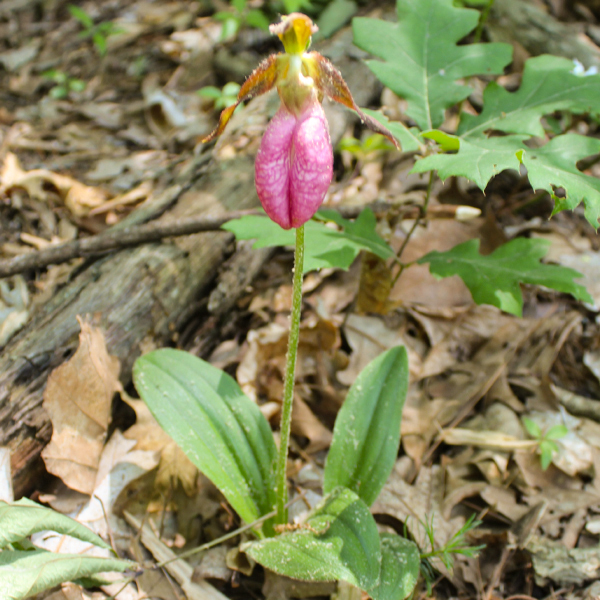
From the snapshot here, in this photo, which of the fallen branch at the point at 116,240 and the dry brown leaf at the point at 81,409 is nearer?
the dry brown leaf at the point at 81,409

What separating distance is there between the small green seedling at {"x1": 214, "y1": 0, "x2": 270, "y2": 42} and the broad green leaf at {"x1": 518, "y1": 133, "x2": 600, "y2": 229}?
3.58 m

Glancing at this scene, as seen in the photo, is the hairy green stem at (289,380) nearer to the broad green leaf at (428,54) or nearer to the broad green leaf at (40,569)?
the broad green leaf at (40,569)

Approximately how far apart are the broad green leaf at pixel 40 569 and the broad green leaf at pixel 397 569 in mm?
841

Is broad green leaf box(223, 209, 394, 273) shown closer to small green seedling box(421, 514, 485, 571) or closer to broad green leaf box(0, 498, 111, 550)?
small green seedling box(421, 514, 485, 571)

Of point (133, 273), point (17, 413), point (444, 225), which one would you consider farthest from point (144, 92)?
point (17, 413)

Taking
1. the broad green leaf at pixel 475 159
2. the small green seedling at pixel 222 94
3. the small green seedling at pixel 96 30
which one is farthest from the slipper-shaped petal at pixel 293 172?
the small green seedling at pixel 96 30

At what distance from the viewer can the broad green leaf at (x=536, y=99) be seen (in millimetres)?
1925

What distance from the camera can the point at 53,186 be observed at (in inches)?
135

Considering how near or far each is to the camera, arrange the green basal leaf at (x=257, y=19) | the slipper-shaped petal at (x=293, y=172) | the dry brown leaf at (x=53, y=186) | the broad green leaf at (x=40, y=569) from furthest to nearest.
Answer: the green basal leaf at (x=257, y=19) < the dry brown leaf at (x=53, y=186) < the broad green leaf at (x=40, y=569) < the slipper-shaped petal at (x=293, y=172)

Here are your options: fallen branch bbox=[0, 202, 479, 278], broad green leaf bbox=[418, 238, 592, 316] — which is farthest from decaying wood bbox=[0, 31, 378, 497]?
broad green leaf bbox=[418, 238, 592, 316]

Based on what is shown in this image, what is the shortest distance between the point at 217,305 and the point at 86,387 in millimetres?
786

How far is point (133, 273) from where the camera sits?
237cm

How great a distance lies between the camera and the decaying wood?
188 centimetres

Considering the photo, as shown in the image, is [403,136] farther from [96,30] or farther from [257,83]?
[96,30]
